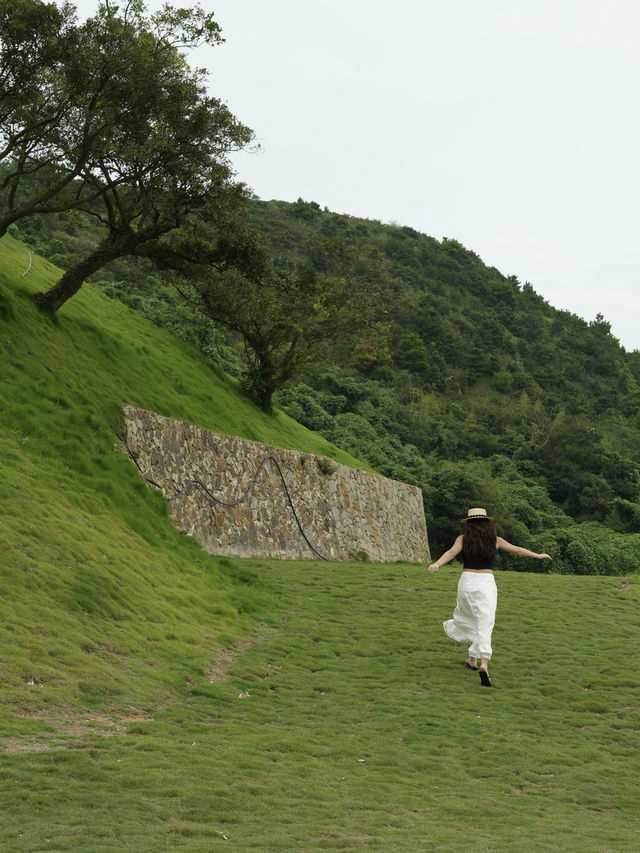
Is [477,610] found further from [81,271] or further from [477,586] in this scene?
[81,271]

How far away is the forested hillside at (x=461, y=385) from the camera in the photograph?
4291 centimetres

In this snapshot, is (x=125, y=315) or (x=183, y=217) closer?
(x=183, y=217)

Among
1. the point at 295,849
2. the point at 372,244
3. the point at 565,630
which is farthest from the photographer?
the point at 372,244

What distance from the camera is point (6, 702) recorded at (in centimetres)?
739

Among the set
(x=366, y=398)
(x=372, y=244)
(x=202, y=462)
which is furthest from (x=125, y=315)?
(x=372, y=244)

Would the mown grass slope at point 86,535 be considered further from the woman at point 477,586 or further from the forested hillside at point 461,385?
the forested hillside at point 461,385

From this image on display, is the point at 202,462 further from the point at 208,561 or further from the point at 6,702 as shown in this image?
the point at 6,702

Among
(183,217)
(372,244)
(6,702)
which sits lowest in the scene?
(6,702)

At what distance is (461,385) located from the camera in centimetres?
7312

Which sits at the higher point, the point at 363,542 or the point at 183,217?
the point at 183,217

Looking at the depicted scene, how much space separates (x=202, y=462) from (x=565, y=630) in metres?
9.65

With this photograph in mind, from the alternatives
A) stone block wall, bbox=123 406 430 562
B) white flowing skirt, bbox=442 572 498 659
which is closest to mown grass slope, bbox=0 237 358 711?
stone block wall, bbox=123 406 430 562

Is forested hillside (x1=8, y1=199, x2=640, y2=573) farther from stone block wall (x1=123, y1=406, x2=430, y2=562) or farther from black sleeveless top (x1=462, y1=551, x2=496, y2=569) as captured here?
black sleeveless top (x1=462, y1=551, x2=496, y2=569)

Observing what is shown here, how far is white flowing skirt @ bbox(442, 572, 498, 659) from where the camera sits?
36.1ft
